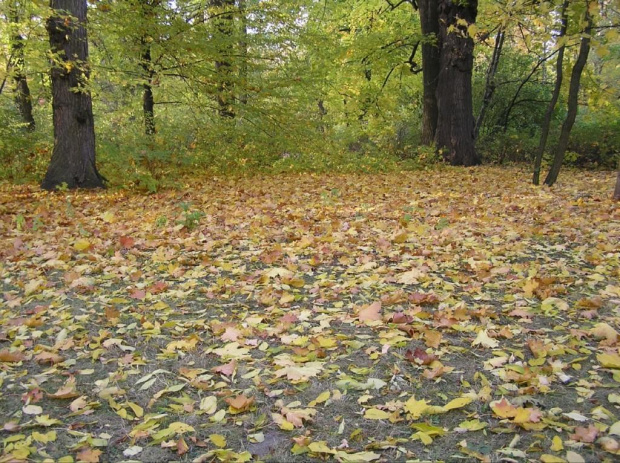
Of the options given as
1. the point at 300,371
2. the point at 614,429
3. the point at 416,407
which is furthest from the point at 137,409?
the point at 614,429

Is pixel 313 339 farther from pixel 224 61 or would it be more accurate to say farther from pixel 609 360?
pixel 224 61

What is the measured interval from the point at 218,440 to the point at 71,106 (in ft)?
25.5

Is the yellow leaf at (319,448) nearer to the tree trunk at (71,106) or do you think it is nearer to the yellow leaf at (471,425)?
the yellow leaf at (471,425)

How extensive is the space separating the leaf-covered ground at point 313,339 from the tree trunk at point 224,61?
20.7ft

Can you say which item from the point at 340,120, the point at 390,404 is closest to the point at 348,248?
the point at 390,404

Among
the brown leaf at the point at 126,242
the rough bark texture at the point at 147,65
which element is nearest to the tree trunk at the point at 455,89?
the rough bark texture at the point at 147,65

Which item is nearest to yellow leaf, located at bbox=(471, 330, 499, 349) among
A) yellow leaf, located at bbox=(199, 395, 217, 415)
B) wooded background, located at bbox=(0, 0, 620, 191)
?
yellow leaf, located at bbox=(199, 395, 217, 415)

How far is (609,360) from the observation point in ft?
8.10

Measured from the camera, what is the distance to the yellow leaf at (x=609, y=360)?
8.03 feet

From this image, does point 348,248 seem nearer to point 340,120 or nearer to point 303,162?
point 303,162

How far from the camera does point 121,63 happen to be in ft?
→ 32.5

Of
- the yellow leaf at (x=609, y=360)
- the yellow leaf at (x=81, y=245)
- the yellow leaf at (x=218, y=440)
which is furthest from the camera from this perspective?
the yellow leaf at (x=81, y=245)

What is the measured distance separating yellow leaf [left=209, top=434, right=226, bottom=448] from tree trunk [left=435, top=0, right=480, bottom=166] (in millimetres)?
11359

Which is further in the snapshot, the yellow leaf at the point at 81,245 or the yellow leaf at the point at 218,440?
the yellow leaf at the point at 81,245
